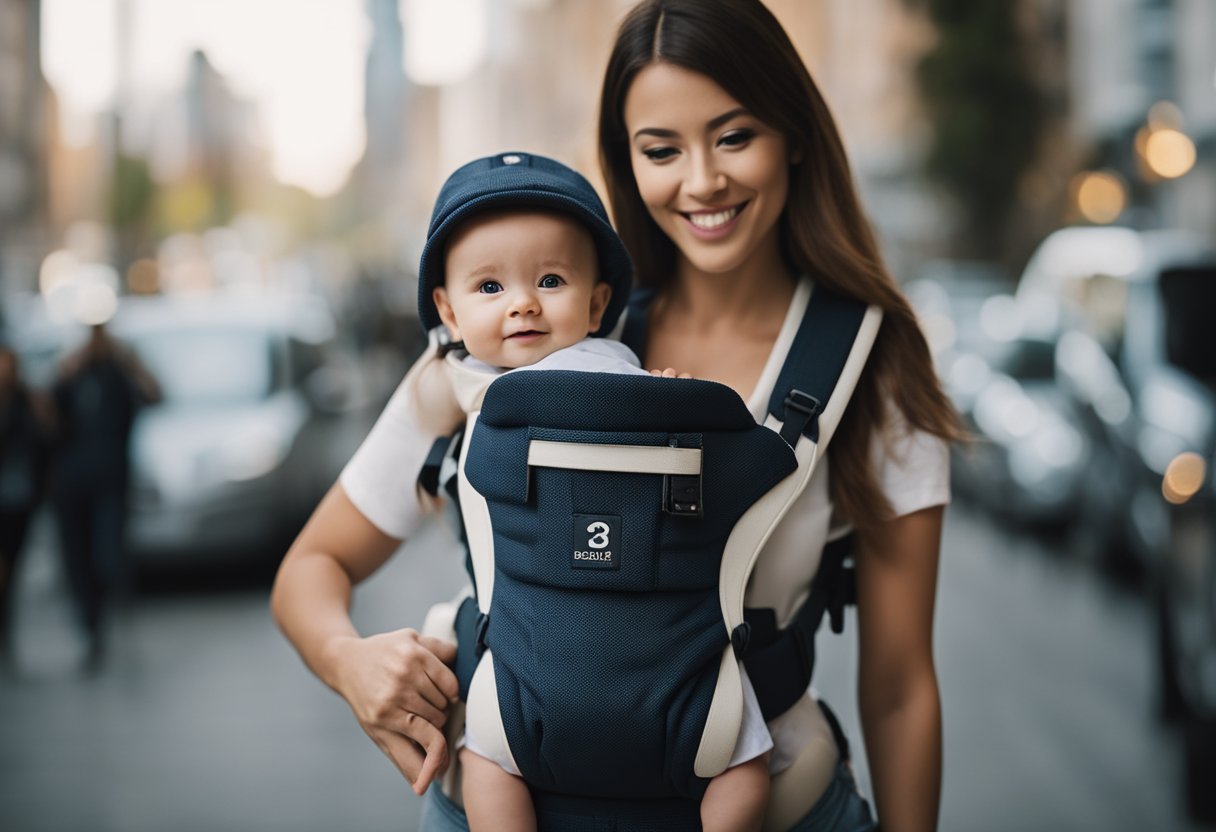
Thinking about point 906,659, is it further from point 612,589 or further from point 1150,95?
point 1150,95

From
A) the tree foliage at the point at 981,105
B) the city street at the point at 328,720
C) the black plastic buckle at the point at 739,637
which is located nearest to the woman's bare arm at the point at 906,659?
the black plastic buckle at the point at 739,637

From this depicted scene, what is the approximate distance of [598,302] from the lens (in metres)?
2.24

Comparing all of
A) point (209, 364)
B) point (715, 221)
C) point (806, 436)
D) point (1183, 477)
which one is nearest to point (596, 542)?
point (806, 436)

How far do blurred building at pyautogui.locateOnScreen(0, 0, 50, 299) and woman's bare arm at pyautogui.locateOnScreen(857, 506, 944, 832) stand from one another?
56.0m

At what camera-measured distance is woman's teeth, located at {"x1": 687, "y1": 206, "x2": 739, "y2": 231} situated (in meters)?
2.25

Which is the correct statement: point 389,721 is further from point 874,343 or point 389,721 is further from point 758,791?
point 874,343

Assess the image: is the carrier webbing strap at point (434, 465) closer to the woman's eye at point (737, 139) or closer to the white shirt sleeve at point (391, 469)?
the white shirt sleeve at point (391, 469)

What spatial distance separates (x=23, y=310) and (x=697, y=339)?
1172 inches

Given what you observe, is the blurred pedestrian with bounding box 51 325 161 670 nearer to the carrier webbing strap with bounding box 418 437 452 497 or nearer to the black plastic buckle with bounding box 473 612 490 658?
the carrier webbing strap with bounding box 418 437 452 497

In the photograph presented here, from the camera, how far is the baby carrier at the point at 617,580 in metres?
1.89

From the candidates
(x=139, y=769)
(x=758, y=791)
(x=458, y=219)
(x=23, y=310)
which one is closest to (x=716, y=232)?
(x=458, y=219)

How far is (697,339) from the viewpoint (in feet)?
8.07

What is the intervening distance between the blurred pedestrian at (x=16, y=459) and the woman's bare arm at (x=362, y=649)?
6.85 meters

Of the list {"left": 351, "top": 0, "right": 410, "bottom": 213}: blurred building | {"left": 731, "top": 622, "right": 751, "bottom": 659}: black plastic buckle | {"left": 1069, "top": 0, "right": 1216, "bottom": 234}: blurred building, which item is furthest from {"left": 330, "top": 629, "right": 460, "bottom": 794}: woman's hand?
{"left": 351, "top": 0, "right": 410, "bottom": 213}: blurred building
